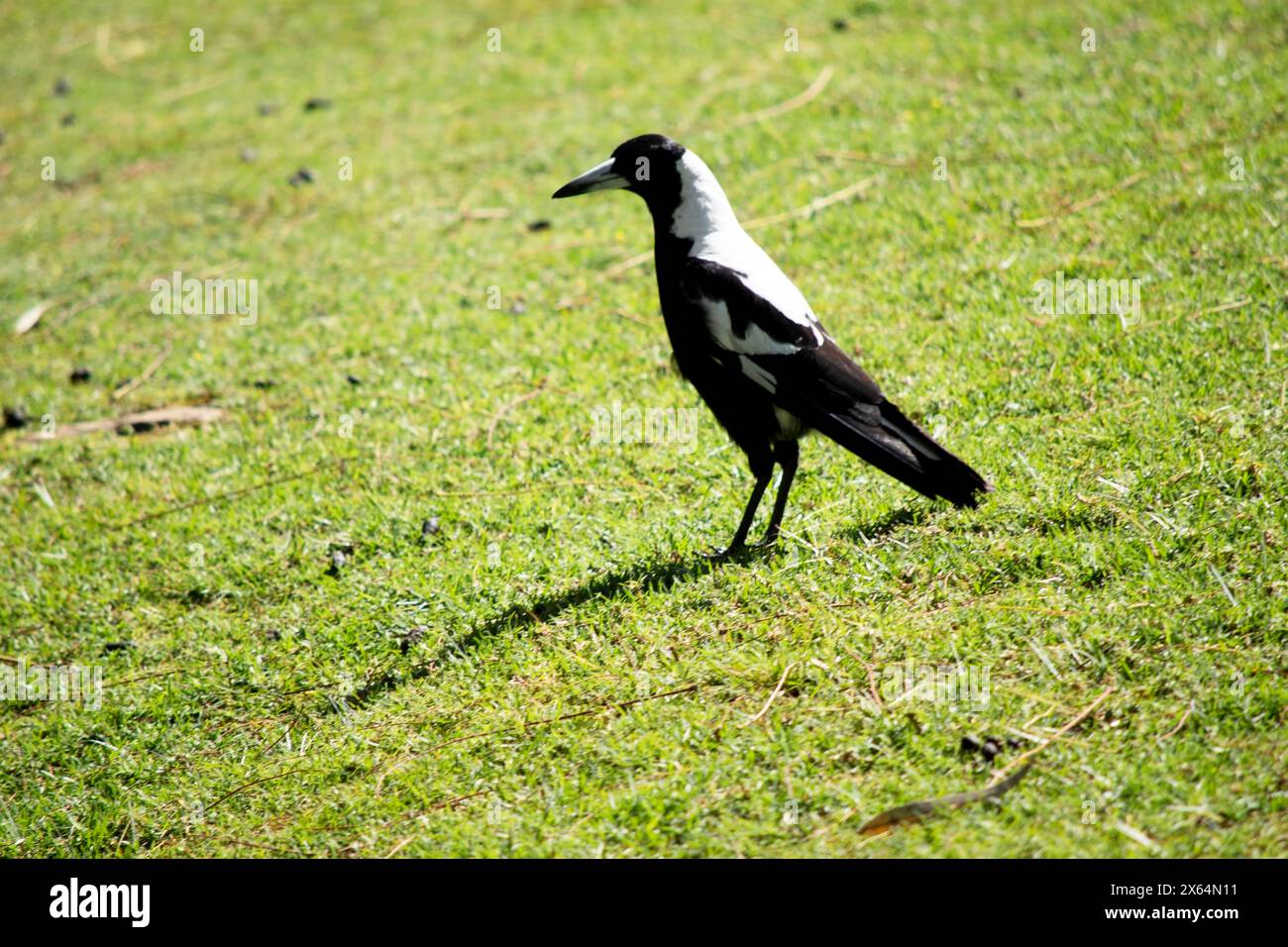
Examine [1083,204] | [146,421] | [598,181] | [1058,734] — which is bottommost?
[146,421]

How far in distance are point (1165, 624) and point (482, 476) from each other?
2.85 meters

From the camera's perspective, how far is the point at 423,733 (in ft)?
12.4

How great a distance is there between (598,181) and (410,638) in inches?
75.2

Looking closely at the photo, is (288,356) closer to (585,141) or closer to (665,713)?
(585,141)

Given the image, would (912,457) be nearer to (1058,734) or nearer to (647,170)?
(1058,734)

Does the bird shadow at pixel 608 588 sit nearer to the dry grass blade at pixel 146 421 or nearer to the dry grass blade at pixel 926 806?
the dry grass blade at pixel 926 806

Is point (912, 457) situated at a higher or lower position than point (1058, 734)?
higher

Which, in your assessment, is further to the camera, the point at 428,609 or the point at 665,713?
the point at 428,609

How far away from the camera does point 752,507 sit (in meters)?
4.26

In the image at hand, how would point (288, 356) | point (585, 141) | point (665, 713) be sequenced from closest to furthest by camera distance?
1. point (665, 713)
2. point (288, 356)
3. point (585, 141)

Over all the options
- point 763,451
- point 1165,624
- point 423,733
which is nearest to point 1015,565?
point 1165,624

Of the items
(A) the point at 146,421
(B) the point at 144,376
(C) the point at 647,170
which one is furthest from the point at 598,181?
(B) the point at 144,376

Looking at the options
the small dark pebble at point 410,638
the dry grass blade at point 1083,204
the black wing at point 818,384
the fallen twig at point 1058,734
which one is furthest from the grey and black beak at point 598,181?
the dry grass blade at point 1083,204

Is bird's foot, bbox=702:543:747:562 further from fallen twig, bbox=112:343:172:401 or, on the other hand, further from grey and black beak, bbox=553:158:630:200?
fallen twig, bbox=112:343:172:401
